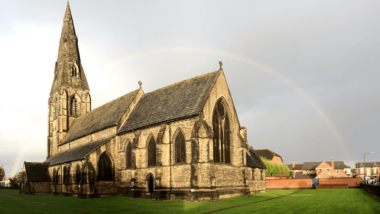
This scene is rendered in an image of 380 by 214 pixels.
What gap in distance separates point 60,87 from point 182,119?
1482 inches

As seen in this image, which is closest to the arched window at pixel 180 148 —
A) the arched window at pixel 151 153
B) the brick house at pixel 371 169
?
the arched window at pixel 151 153

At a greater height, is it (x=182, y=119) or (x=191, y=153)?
(x=182, y=119)

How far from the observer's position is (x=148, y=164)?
34.4m

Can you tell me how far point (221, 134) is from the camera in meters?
33.0

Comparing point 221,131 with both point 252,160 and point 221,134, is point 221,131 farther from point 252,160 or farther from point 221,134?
point 252,160

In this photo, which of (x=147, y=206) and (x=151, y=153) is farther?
(x=151, y=153)

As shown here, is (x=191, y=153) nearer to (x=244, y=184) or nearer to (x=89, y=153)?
(x=244, y=184)

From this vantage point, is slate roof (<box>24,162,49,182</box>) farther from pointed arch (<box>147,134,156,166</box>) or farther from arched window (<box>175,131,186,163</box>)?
arched window (<box>175,131,186,163</box>)

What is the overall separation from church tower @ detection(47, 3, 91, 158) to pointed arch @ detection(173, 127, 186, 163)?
35813 millimetres

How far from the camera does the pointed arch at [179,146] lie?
30688mm

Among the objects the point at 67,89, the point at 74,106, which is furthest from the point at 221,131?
the point at 74,106

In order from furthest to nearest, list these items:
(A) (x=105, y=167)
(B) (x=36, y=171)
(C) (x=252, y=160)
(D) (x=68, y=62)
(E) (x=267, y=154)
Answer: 1. (E) (x=267, y=154)
2. (D) (x=68, y=62)
3. (B) (x=36, y=171)
4. (C) (x=252, y=160)
5. (A) (x=105, y=167)

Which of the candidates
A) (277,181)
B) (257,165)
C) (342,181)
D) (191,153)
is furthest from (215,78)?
(342,181)

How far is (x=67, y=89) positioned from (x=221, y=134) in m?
39.2
